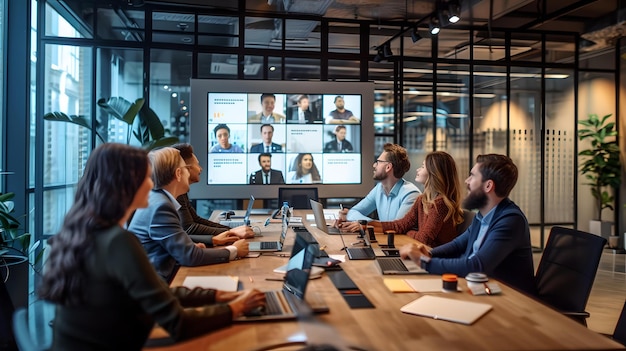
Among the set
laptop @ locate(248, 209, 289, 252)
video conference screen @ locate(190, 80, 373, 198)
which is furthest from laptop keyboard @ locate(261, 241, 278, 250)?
video conference screen @ locate(190, 80, 373, 198)

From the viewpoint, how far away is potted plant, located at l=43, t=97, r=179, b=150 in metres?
5.16

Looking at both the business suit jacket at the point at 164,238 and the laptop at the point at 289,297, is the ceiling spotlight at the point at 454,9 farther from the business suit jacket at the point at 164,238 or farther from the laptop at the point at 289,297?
the laptop at the point at 289,297

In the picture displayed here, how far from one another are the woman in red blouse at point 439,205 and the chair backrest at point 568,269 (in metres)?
Answer: 0.78

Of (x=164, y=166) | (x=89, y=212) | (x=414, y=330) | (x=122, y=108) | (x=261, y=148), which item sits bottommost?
(x=414, y=330)

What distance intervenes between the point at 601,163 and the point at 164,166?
6941mm

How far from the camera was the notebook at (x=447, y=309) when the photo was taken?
172cm

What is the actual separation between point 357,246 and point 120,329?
182 centimetres

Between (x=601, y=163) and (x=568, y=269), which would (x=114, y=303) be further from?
(x=601, y=163)

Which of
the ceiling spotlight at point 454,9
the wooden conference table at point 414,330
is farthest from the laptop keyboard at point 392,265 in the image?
the ceiling spotlight at point 454,9

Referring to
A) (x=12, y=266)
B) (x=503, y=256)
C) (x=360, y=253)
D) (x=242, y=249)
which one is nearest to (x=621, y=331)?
(x=503, y=256)

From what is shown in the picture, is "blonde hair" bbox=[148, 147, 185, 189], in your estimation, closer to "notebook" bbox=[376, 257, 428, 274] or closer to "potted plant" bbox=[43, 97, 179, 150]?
"notebook" bbox=[376, 257, 428, 274]

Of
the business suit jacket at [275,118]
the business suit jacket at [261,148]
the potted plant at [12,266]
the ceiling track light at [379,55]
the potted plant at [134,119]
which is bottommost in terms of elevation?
the potted plant at [12,266]

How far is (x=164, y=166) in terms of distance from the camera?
8.83ft

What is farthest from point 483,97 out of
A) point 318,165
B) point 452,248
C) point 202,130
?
point 452,248
